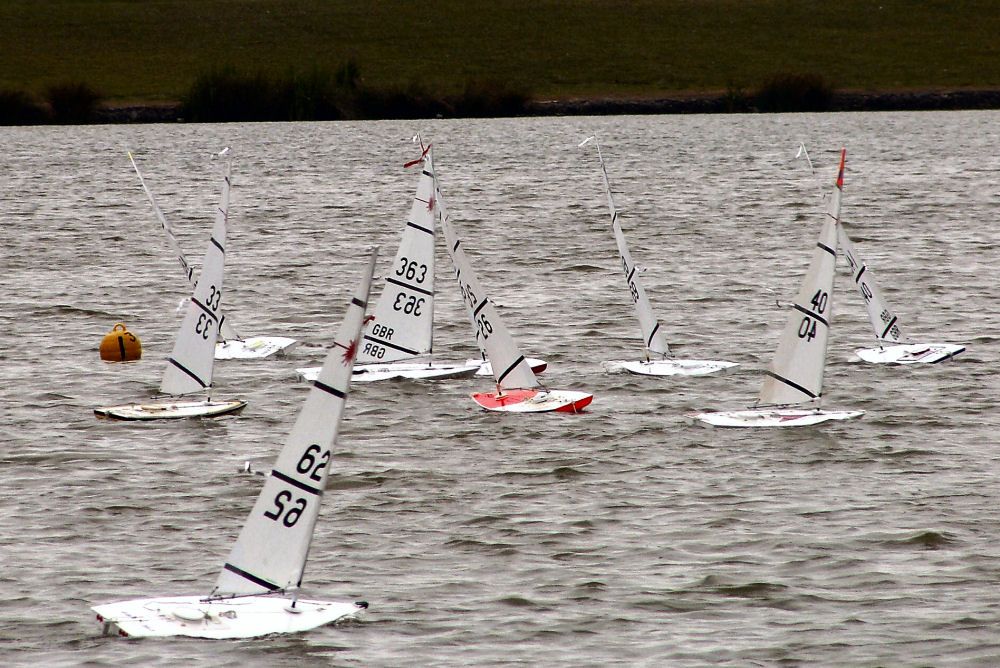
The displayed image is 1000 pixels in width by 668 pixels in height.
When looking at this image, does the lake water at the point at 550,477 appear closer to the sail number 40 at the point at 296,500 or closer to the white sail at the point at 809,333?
the white sail at the point at 809,333

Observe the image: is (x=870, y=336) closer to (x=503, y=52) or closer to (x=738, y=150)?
(x=738, y=150)

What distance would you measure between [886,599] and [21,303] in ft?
115

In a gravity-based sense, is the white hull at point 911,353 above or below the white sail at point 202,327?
below

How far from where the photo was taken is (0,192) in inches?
3504

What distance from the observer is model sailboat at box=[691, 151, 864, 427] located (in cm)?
2603

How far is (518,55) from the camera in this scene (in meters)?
186

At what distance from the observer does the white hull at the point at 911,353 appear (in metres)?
34.6

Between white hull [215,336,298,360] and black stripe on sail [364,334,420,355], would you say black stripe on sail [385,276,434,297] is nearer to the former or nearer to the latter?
black stripe on sail [364,334,420,355]

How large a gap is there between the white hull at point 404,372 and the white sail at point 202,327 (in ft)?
13.7

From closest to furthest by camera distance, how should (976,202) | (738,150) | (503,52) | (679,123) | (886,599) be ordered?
(886,599)
(976,202)
(738,150)
(679,123)
(503,52)

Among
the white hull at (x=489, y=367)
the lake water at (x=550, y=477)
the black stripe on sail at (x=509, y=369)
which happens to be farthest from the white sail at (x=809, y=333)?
the white hull at (x=489, y=367)

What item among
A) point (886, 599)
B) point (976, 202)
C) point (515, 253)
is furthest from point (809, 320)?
point (976, 202)

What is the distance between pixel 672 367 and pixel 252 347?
10.9 meters

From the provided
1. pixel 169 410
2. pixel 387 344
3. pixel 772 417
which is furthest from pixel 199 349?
pixel 772 417
